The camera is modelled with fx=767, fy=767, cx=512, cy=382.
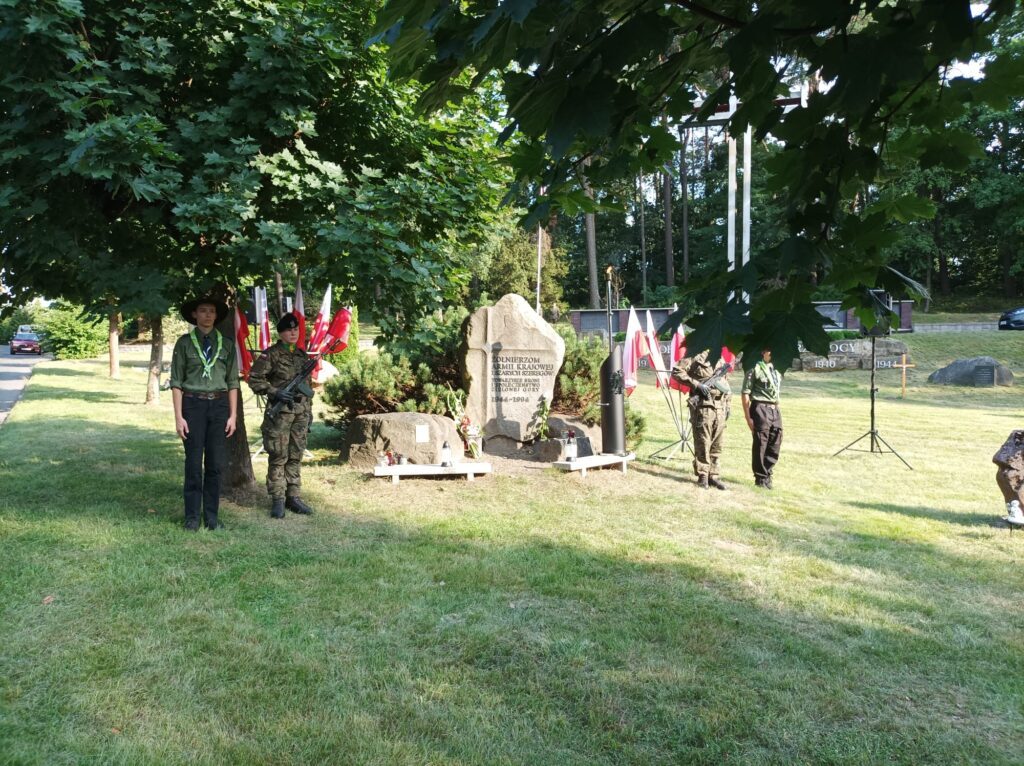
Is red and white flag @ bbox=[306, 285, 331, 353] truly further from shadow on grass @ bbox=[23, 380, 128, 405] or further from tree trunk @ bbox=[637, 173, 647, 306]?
tree trunk @ bbox=[637, 173, 647, 306]

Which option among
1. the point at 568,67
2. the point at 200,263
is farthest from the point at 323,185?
the point at 568,67

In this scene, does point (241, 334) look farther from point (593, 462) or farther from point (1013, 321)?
point (1013, 321)

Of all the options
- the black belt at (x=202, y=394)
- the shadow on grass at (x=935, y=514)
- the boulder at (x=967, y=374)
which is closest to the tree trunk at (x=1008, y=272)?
the boulder at (x=967, y=374)

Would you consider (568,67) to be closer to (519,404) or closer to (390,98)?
(390,98)

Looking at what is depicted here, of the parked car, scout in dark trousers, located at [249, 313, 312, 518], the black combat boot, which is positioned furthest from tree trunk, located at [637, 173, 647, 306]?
the black combat boot

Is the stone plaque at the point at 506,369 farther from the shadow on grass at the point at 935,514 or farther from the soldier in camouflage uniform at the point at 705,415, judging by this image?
the shadow on grass at the point at 935,514

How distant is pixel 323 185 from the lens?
21.9 ft

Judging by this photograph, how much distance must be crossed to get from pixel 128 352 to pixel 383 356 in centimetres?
3206

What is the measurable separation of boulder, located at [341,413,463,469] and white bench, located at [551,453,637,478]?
1350mm

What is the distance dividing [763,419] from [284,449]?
5.56 m

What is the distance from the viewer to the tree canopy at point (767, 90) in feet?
7.05

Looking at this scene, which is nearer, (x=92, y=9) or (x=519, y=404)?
(x=92, y=9)

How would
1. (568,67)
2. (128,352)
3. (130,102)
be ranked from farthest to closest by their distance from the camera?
1. (128,352)
2. (130,102)
3. (568,67)

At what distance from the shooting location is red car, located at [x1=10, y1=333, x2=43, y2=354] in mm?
49344
